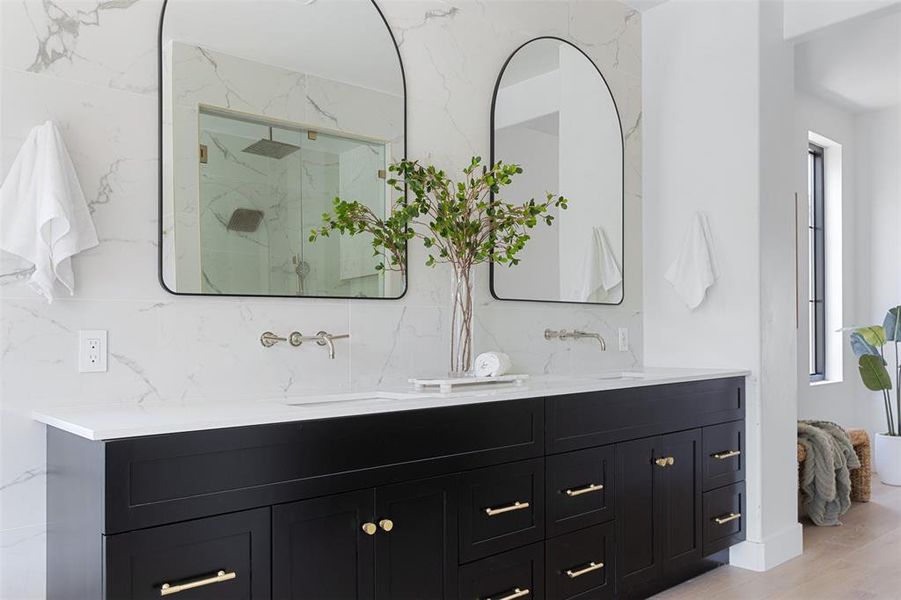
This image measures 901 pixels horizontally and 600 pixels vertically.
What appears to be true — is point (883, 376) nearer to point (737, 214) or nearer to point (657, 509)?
point (737, 214)

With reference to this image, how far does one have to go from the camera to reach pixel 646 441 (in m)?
2.94

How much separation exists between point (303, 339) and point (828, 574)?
8.30 feet

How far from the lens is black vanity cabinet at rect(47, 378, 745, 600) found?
5.49ft

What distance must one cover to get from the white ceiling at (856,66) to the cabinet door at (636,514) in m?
2.26

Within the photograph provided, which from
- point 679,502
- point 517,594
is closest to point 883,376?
point 679,502

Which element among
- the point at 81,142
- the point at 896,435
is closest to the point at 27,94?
the point at 81,142

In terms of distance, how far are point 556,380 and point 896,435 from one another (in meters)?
3.46

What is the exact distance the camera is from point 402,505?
6.86ft

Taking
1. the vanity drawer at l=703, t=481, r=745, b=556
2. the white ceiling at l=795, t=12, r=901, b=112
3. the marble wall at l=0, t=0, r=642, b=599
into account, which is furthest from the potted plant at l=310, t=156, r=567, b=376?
the white ceiling at l=795, t=12, r=901, b=112

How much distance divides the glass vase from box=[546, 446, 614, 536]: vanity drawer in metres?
0.47

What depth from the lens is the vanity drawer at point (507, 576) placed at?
227cm

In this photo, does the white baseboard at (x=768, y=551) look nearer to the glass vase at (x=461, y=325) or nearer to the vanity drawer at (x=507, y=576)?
the vanity drawer at (x=507, y=576)

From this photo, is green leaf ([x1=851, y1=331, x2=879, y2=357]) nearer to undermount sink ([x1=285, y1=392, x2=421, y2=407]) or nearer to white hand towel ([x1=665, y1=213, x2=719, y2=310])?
white hand towel ([x1=665, y1=213, x2=719, y2=310])

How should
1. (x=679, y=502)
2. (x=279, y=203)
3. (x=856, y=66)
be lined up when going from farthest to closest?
(x=856, y=66) → (x=679, y=502) → (x=279, y=203)
